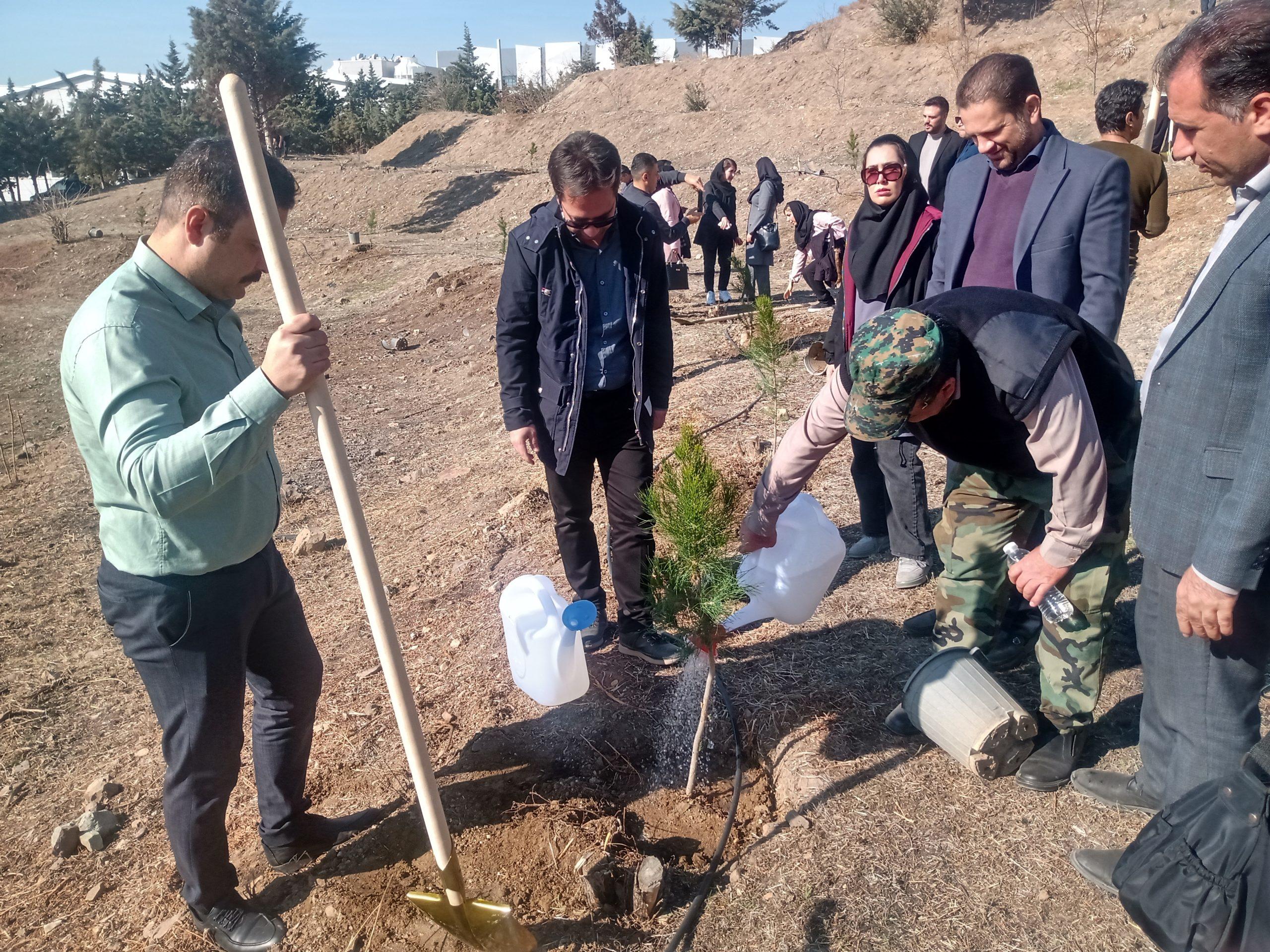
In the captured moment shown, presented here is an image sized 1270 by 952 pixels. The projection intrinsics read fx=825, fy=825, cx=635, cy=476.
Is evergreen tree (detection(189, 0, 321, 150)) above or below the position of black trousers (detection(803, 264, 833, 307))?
above

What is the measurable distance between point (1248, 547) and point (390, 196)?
23301 mm

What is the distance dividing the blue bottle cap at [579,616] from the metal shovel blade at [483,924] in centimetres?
90

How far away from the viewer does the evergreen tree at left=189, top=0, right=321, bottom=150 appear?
91.9 feet

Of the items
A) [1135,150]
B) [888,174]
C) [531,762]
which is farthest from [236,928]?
[1135,150]

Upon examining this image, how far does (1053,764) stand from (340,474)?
7.47 ft

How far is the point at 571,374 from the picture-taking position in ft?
10.0

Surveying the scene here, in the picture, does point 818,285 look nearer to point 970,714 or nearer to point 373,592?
point 970,714

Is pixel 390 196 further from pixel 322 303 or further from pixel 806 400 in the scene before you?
Answer: pixel 806 400

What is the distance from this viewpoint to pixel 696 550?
7.94ft

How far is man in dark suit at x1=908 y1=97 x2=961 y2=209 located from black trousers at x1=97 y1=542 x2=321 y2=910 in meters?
4.75

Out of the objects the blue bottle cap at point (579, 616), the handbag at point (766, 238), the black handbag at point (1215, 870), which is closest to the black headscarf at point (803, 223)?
the handbag at point (766, 238)

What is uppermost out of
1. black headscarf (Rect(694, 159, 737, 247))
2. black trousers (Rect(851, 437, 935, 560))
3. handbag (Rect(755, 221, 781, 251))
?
black headscarf (Rect(694, 159, 737, 247))

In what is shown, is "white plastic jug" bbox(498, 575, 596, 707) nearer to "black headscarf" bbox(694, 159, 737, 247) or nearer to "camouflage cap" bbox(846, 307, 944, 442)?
"camouflage cap" bbox(846, 307, 944, 442)

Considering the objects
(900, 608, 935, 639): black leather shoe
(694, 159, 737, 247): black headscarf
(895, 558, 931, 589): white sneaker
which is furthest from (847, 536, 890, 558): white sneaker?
(694, 159, 737, 247): black headscarf
